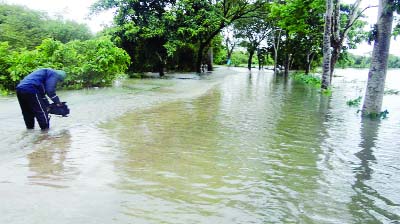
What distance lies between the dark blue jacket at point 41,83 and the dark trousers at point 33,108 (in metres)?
0.11

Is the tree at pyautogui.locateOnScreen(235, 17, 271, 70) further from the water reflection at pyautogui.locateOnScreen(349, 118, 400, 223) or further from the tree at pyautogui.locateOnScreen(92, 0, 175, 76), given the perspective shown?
the water reflection at pyautogui.locateOnScreen(349, 118, 400, 223)

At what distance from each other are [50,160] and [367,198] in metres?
4.50

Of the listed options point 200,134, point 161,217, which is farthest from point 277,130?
point 161,217

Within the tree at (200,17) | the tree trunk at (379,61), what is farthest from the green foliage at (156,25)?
the tree trunk at (379,61)

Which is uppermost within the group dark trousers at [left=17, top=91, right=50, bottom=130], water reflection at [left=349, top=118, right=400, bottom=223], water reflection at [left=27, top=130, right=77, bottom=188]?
dark trousers at [left=17, top=91, right=50, bottom=130]

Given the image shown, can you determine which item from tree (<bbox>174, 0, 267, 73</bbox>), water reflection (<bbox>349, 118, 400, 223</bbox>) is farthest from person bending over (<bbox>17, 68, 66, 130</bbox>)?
tree (<bbox>174, 0, 267, 73</bbox>)

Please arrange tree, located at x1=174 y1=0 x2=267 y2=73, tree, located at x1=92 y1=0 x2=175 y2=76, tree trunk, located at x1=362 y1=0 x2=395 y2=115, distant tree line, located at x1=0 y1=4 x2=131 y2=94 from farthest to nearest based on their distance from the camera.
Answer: tree, located at x1=174 y1=0 x2=267 y2=73 < tree, located at x1=92 y1=0 x2=175 y2=76 < distant tree line, located at x1=0 y1=4 x2=131 y2=94 < tree trunk, located at x1=362 y1=0 x2=395 y2=115

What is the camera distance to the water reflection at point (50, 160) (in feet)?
15.0

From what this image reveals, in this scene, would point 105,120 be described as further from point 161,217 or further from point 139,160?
point 161,217

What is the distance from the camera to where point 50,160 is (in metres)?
5.44

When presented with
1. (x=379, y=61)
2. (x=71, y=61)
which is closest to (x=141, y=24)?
(x=71, y=61)

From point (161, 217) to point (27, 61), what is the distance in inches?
473

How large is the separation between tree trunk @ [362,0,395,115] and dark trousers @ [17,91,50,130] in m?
8.83

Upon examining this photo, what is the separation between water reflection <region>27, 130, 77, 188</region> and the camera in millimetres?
4574
